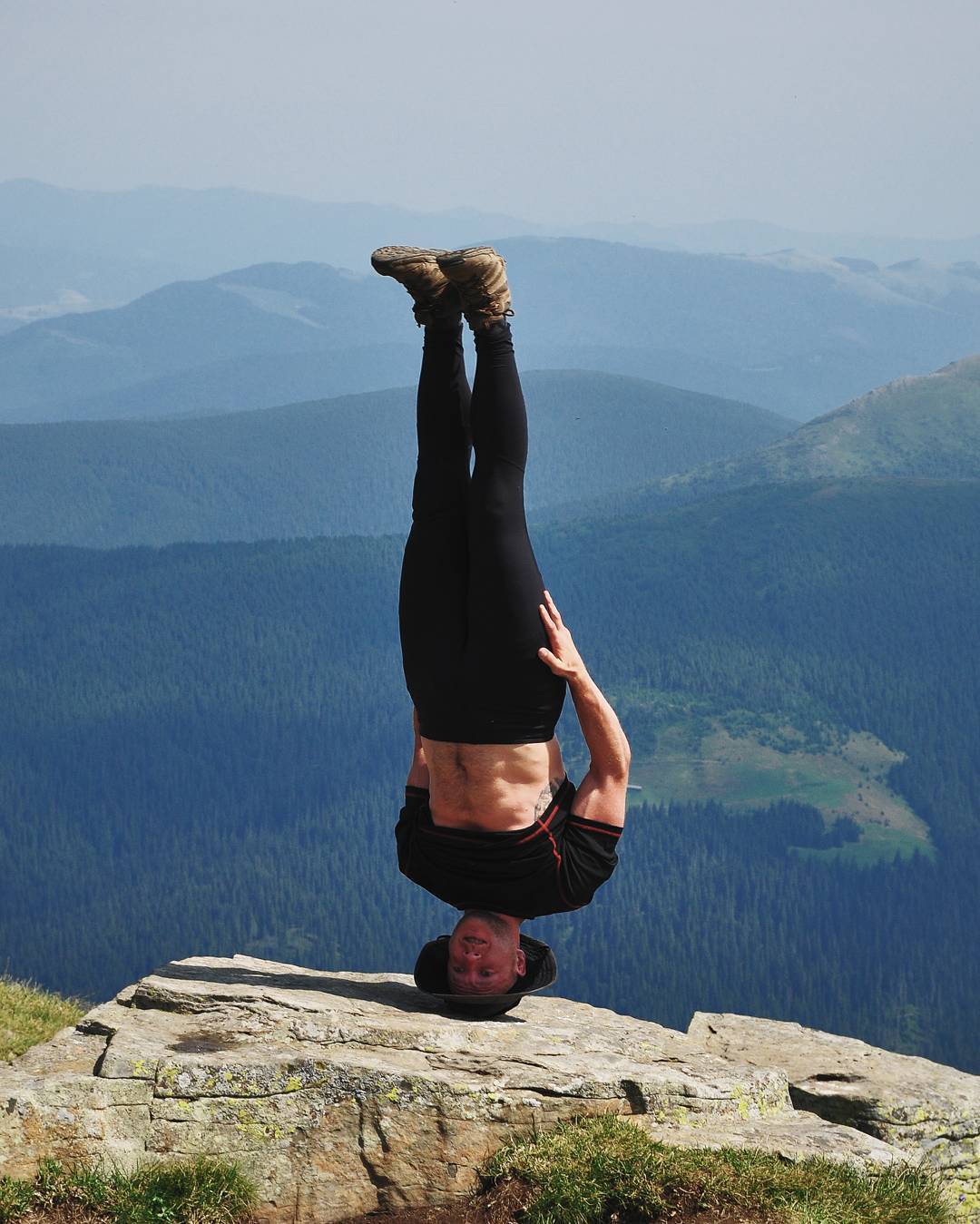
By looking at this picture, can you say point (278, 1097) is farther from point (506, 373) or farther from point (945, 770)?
point (945, 770)

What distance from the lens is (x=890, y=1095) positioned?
41.9 feet

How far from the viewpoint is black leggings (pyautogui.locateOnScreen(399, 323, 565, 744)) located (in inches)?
448

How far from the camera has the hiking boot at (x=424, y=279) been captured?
11.4m

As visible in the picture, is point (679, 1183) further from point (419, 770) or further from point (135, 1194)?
point (419, 770)

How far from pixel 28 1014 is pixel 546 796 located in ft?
27.7

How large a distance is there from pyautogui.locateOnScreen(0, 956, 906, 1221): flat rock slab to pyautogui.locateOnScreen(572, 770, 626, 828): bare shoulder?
1.89 m

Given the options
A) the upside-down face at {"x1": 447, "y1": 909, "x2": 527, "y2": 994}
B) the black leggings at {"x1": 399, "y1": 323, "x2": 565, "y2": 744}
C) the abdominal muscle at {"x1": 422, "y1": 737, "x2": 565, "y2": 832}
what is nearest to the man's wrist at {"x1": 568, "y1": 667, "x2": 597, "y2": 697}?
the black leggings at {"x1": 399, "y1": 323, "x2": 565, "y2": 744}

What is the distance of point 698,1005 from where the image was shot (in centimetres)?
13788

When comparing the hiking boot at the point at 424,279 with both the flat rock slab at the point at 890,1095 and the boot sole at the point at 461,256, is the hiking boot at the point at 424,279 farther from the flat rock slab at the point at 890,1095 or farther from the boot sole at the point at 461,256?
the flat rock slab at the point at 890,1095

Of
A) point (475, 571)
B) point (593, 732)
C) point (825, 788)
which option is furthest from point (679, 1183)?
point (825, 788)

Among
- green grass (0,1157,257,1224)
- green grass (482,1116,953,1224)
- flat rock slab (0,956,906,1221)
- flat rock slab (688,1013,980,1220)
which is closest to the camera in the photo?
green grass (482,1116,953,1224)

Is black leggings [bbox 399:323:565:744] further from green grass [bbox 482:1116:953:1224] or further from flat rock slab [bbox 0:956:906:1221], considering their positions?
green grass [bbox 482:1116:953:1224]

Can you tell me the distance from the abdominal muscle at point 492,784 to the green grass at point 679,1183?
2600 mm

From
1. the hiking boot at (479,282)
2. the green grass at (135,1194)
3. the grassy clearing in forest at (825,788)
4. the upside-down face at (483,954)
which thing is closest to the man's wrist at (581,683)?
the upside-down face at (483,954)
